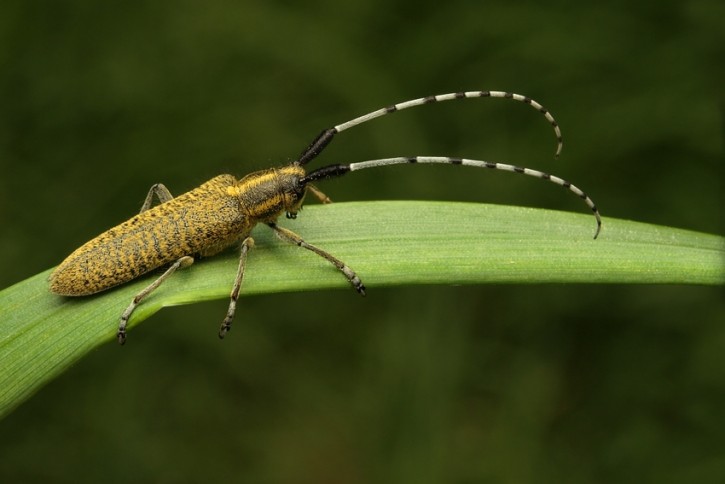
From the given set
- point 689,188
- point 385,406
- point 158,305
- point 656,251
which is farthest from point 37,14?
point 689,188

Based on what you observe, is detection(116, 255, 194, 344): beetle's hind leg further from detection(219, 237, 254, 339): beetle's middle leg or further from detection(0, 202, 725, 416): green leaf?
detection(219, 237, 254, 339): beetle's middle leg

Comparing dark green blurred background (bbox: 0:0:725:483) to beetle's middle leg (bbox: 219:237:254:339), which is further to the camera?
dark green blurred background (bbox: 0:0:725:483)

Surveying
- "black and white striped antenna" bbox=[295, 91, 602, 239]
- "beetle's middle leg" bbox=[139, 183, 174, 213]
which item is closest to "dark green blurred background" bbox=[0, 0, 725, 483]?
"beetle's middle leg" bbox=[139, 183, 174, 213]

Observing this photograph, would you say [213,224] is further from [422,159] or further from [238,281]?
[422,159]

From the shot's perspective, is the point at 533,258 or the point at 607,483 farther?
the point at 607,483

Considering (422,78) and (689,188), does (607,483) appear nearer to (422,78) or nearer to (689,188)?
(689,188)

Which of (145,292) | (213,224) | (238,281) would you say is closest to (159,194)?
(213,224)
